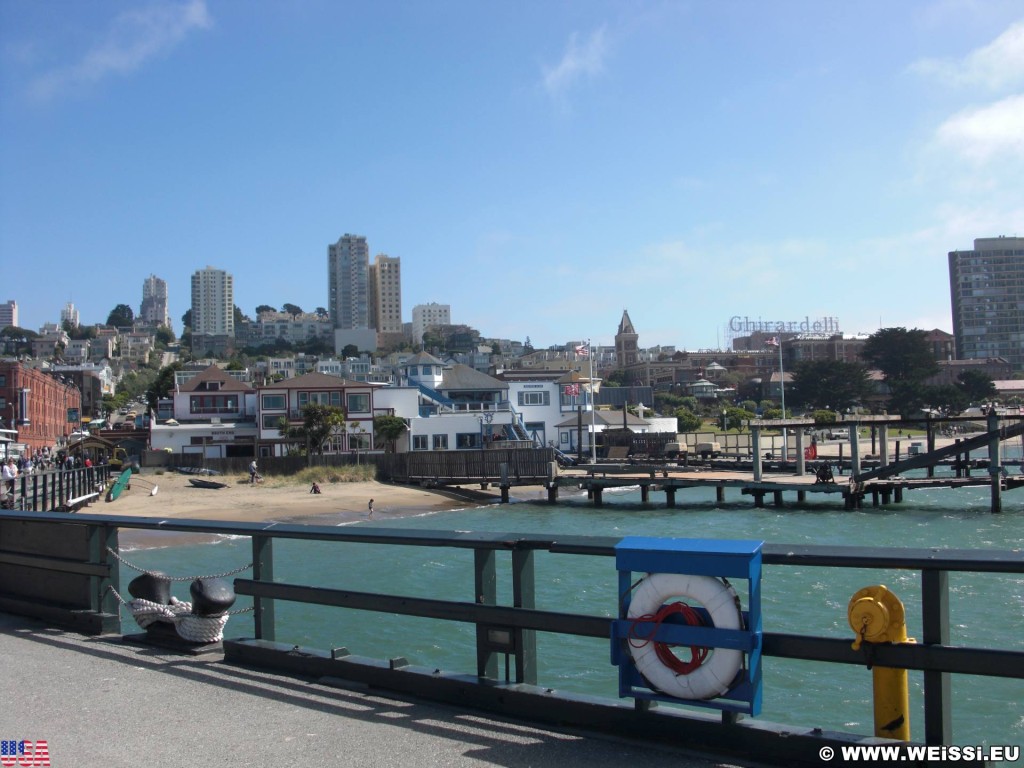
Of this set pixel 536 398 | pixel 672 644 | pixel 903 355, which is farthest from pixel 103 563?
pixel 903 355

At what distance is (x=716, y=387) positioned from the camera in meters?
177

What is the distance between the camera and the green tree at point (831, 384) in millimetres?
129750

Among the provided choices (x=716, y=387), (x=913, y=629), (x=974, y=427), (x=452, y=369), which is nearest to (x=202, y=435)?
(x=452, y=369)

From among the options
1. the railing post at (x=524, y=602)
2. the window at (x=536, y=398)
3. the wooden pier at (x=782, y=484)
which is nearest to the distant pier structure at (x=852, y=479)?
the wooden pier at (x=782, y=484)

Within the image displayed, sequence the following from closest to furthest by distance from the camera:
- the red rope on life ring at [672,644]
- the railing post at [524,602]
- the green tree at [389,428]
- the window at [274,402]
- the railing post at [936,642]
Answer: the railing post at [936,642], the red rope on life ring at [672,644], the railing post at [524,602], the green tree at [389,428], the window at [274,402]

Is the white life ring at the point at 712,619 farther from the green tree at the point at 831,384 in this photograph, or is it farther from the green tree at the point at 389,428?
the green tree at the point at 831,384

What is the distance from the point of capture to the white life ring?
15.3 ft

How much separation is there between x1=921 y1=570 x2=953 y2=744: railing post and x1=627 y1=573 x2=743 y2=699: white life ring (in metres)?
0.88

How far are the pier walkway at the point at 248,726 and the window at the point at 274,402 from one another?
6359cm

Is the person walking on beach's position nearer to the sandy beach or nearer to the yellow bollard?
the sandy beach

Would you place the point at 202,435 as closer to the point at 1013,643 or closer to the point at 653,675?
the point at 1013,643

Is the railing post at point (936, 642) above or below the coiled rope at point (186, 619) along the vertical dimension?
above

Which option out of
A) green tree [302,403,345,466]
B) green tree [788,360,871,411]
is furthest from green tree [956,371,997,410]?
green tree [302,403,345,466]

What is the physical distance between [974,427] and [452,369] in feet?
274
